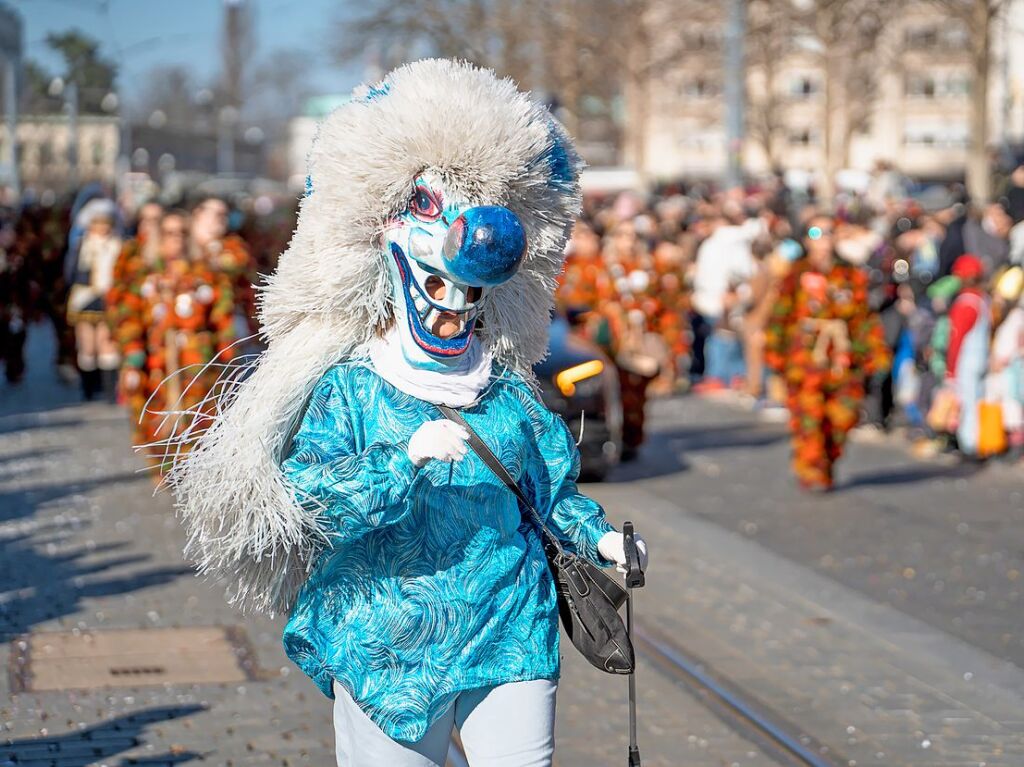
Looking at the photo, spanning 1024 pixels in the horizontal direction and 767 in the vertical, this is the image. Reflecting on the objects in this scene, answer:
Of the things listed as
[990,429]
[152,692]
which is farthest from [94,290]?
[152,692]

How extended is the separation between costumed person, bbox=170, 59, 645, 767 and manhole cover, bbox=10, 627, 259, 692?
279 cm

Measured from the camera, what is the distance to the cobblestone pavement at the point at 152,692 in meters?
5.61

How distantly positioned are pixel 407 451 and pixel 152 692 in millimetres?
3226

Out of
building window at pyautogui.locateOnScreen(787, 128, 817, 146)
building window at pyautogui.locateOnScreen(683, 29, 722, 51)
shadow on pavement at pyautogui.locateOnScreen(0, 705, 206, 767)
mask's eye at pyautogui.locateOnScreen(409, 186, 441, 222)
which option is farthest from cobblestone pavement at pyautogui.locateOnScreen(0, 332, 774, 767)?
building window at pyautogui.locateOnScreen(787, 128, 817, 146)

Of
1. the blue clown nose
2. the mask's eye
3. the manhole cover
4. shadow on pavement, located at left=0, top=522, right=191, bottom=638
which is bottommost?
the manhole cover

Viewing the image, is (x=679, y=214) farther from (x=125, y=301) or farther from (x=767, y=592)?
(x=767, y=592)

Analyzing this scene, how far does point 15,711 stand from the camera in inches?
233

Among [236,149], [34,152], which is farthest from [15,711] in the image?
[236,149]

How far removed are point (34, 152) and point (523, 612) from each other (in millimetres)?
37994

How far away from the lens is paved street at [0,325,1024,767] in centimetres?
577

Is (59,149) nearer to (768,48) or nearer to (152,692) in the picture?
(768,48)

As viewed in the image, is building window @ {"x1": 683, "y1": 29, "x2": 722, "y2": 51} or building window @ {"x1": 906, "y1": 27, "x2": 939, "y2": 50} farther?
building window @ {"x1": 906, "y1": 27, "x2": 939, "y2": 50}

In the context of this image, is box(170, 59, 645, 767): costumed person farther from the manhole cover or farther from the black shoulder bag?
the manhole cover

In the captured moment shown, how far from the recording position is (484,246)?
11.4 feet
